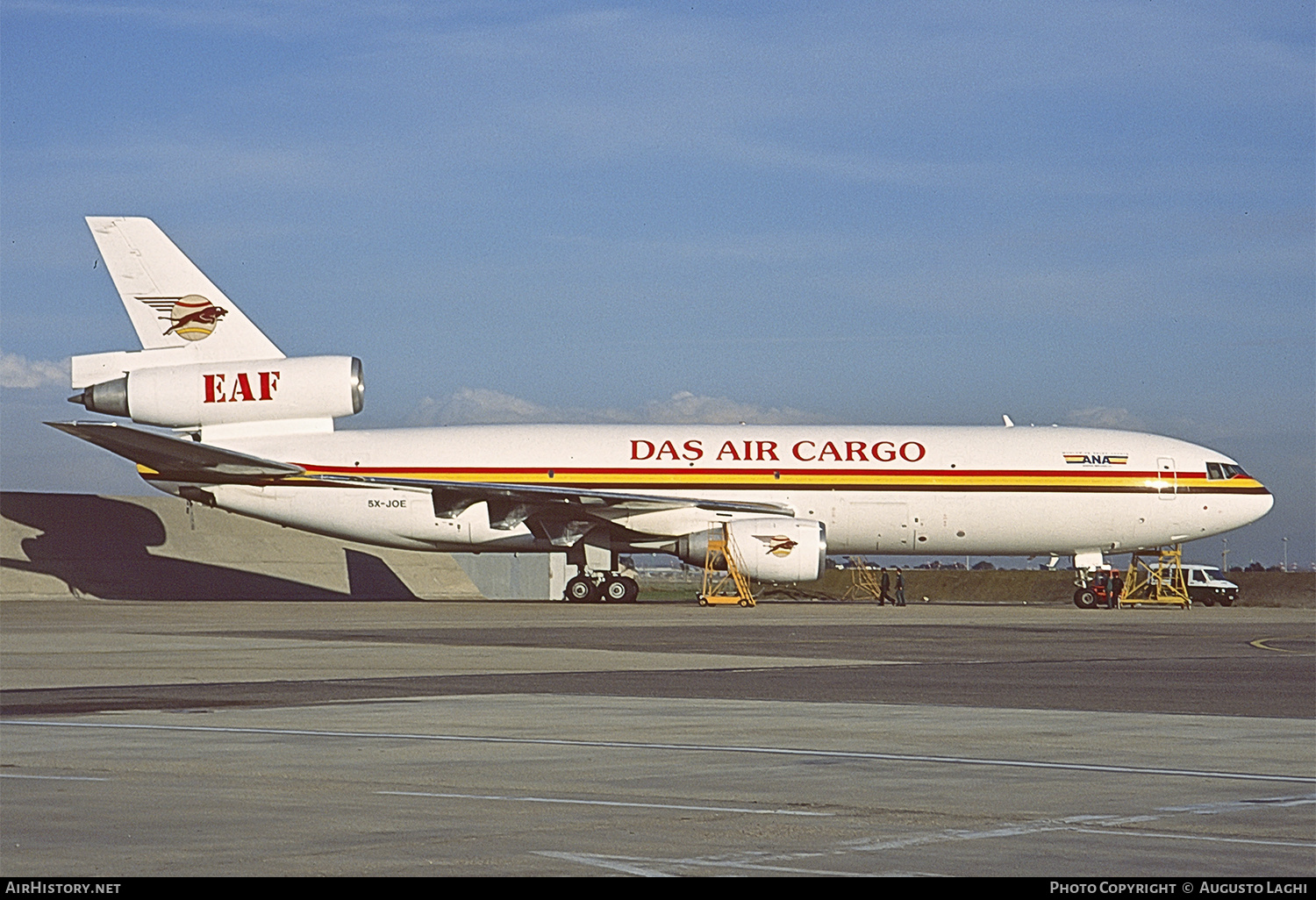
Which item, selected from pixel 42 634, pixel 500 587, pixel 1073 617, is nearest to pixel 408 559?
pixel 500 587

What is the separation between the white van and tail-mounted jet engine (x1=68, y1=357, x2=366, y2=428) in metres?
27.6

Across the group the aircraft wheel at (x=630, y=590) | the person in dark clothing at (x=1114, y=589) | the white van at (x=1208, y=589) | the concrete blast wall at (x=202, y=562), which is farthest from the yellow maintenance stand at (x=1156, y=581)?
the concrete blast wall at (x=202, y=562)

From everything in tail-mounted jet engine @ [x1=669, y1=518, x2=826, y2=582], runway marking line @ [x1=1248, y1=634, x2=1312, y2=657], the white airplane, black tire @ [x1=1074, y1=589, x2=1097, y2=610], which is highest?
the white airplane

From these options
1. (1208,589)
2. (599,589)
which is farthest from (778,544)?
(1208,589)

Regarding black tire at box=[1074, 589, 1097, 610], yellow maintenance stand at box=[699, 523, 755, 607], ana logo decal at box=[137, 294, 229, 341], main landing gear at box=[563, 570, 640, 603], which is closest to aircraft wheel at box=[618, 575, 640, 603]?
main landing gear at box=[563, 570, 640, 603]

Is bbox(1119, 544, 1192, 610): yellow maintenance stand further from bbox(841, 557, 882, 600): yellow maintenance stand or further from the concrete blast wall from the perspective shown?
the concrete blast wall

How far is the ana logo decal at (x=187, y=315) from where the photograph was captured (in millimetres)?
43500

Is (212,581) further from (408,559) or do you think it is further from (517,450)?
(517,450)

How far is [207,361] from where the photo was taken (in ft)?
144

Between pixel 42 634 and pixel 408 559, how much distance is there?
114 ft

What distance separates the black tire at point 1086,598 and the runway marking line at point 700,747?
35866mm

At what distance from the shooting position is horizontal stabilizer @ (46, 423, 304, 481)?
130 ft

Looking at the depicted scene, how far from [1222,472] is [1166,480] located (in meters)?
1.70

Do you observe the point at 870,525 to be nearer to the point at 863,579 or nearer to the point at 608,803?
the point at 863,579
